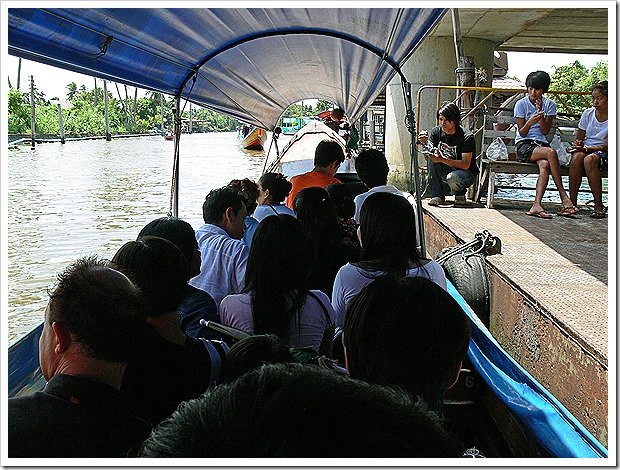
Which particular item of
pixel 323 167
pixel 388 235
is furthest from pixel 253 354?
pixel 323 167

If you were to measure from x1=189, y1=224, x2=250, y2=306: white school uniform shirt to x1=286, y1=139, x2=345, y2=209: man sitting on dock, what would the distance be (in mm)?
1851

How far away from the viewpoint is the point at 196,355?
→ 5.81ft

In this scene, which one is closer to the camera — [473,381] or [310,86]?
[473,381]

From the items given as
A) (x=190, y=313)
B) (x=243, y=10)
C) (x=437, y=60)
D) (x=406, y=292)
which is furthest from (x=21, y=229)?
(x=406, y=292)

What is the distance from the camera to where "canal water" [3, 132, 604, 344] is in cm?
882

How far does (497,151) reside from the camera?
6969 mm

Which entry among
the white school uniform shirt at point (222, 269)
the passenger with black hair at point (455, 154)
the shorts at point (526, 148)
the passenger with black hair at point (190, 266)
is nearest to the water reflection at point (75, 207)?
the white school uniform shirt at point (222, 269)

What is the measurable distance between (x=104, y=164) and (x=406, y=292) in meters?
27.2

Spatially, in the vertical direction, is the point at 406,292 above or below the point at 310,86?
below

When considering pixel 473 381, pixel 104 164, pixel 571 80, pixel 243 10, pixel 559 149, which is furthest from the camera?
pixel 571 80

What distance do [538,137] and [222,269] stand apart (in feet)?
15.3

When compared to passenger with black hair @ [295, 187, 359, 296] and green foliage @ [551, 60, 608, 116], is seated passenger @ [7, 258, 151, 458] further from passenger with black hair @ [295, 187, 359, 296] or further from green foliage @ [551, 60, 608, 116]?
green foliage @ [551, 60, 608, 116]

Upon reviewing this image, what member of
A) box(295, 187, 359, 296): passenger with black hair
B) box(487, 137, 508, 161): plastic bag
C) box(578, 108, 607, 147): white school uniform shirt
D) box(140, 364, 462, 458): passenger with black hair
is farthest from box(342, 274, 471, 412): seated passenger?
box(487, 137, 508, 161): plastic bag

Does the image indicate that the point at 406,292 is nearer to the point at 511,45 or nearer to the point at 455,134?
the point at 455,134
